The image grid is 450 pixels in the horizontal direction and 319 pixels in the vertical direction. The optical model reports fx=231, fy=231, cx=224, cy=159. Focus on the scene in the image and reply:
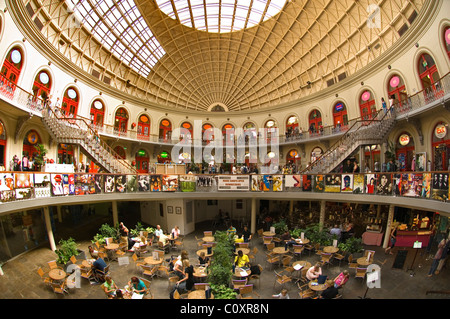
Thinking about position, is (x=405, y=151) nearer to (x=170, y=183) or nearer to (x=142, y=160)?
(x=170, y=183)

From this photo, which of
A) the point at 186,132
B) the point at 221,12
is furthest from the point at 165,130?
the point at 221,12

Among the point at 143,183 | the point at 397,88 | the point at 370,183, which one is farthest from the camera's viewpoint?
the point at 397,88

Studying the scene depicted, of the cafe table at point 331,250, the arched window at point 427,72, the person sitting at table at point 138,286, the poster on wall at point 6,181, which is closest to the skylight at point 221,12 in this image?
the arched window at point 427,72

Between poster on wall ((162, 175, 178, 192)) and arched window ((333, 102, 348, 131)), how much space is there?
1687 centimetres

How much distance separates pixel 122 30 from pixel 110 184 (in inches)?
738

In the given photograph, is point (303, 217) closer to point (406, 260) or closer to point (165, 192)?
point (406, 260)

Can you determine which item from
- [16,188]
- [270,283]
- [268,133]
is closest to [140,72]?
[268,133]

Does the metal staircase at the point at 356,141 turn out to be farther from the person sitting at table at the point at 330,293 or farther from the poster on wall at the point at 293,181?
the person sitting at table at the point at 330,293

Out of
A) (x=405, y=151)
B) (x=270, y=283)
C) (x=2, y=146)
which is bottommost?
(x=270, y=283)

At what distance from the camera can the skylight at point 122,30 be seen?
21.4 meters

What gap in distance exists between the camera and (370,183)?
1319 cm

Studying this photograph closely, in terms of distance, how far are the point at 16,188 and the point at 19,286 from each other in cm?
423

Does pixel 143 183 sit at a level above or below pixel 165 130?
below

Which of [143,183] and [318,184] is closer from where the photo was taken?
[318,184]
